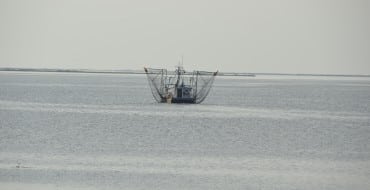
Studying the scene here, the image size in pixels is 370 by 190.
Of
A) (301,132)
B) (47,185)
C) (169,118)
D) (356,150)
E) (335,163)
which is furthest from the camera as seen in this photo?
(169,118)

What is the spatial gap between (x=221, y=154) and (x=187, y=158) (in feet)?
7.67

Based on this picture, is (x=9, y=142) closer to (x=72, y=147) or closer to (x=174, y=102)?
(x=72, y=147)

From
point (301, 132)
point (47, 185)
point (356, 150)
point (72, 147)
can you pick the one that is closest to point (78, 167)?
point (47, 185)

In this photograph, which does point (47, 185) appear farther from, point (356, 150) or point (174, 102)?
point (174, 102)

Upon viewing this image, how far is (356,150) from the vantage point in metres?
40.6

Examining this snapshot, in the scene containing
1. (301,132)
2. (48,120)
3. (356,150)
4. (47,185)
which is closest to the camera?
(47,185)

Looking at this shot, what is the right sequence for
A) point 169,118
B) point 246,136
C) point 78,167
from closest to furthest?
point 78,167 < point 246,136 < point 169,118

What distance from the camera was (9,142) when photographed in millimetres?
39500

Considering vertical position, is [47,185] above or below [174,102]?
above

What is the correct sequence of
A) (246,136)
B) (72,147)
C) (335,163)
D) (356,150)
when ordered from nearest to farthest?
(335,163) → (72,147) → (356,150) → (246,136)

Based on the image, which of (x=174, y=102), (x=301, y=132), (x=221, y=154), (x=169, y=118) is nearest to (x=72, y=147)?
(x=221, y=154)

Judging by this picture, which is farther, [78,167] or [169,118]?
[169,118]

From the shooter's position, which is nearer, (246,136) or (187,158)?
(187,158)

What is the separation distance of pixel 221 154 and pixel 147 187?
989cm
